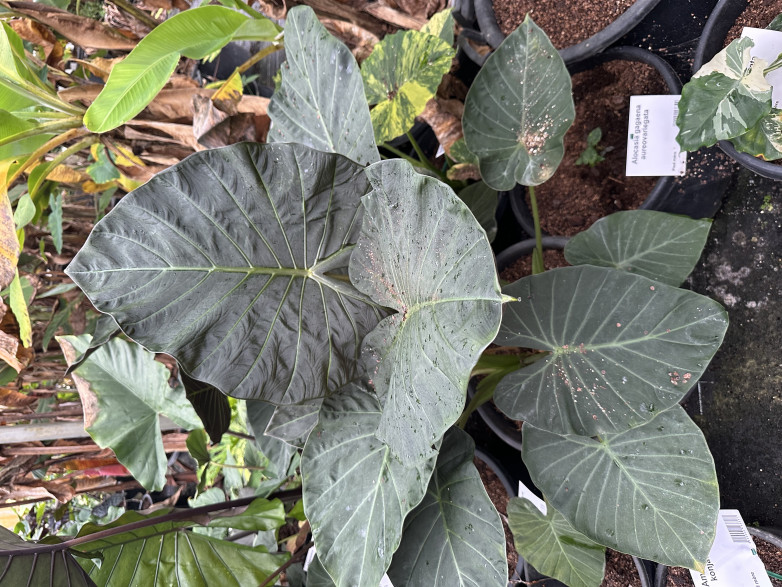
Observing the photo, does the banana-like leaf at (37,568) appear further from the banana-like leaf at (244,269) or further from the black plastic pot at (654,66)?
the black plastic pot at (654,66)

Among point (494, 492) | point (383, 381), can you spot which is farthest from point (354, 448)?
point (494, 492)

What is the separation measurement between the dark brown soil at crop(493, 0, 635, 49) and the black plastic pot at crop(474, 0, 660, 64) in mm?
42

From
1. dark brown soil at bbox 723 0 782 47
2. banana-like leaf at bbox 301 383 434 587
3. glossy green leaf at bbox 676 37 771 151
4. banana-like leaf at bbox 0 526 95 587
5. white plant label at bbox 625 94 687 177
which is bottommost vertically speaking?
banana-like leaf at bbox 0 526 95 587

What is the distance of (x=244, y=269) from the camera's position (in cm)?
73

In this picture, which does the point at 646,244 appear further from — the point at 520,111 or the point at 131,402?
the point at 131,402

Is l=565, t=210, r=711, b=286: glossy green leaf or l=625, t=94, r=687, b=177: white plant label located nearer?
l=565, t=210, r=711, b=286: glossy green leaf

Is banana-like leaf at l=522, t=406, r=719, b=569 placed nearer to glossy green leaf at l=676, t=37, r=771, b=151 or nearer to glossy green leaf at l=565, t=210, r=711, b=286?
glossy green leaf at l=565, t=210, r=711, b=286

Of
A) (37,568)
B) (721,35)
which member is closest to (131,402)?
(37,568)

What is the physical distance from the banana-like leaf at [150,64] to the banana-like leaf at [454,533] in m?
0.83

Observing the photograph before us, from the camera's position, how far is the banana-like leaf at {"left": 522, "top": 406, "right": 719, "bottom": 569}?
2.30 ft

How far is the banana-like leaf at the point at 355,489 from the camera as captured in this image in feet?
2.28

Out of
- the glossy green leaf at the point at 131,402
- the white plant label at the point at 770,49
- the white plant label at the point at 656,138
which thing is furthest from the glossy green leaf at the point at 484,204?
the glossy green leaf at the point at 131,402

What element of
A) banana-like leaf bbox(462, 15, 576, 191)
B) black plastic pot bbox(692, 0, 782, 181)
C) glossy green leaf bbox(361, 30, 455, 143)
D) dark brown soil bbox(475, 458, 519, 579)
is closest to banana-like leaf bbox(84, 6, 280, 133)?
glossy green leaf bbox(361, 30, 455, 143)

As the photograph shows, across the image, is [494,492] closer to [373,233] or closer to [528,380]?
[528,380]
